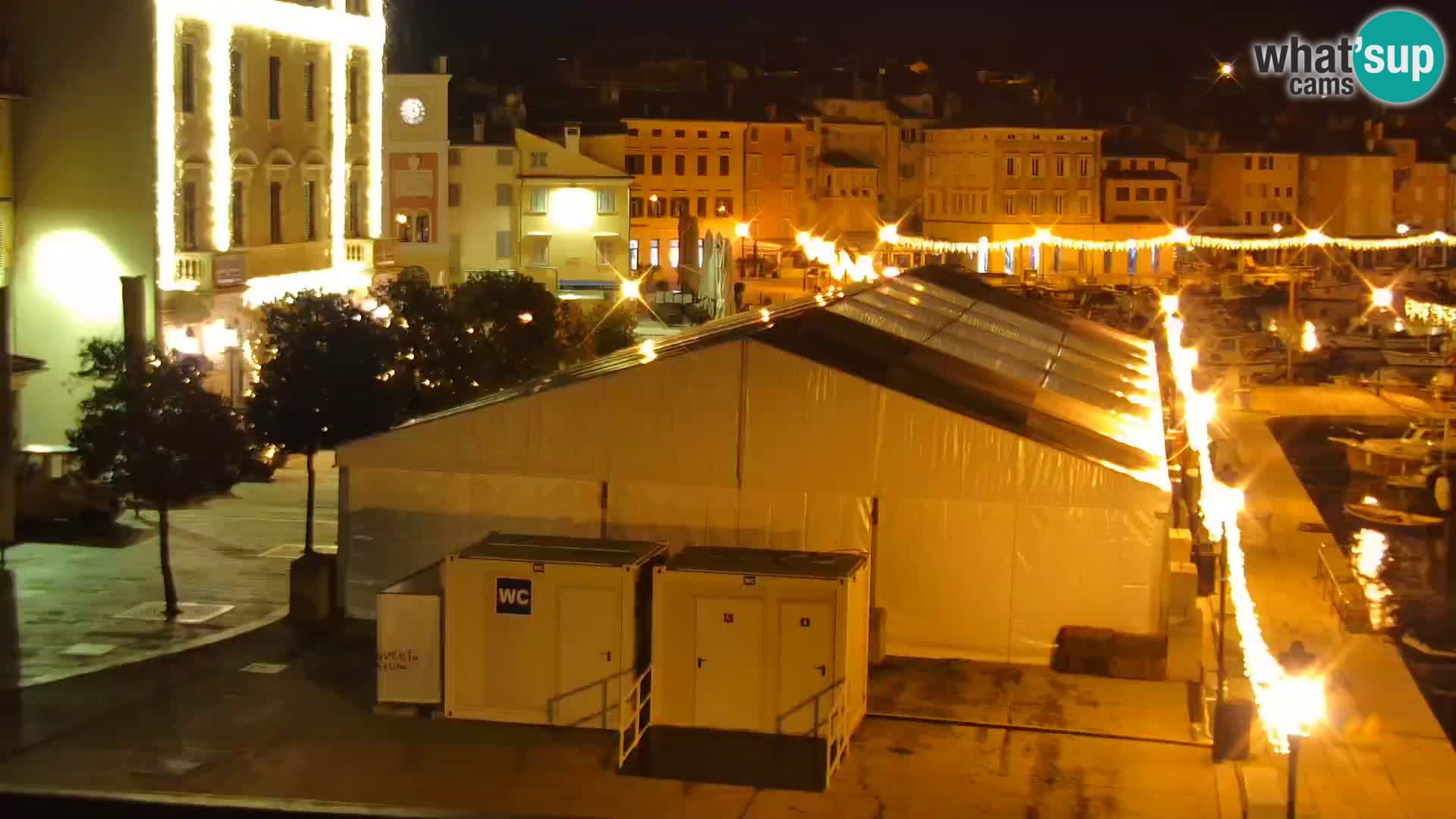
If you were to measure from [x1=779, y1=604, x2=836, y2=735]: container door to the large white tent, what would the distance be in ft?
8.31

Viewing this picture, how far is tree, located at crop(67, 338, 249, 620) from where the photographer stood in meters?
18.0

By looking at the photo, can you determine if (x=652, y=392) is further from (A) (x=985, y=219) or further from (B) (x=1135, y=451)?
(A) (x=985, y=219)

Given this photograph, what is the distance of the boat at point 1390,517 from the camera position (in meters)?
28.0

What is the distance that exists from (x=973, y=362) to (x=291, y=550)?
24.9 ft

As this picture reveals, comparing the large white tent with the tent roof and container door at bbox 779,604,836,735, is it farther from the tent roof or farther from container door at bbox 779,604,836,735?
container door at bbox 779,604,836,735

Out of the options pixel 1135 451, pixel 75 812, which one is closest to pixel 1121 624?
pixel 1135 451

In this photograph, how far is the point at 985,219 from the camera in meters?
85.4

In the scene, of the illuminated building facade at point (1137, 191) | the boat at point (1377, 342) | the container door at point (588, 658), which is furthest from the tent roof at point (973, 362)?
the illuminated building facade at point (1137, 191)

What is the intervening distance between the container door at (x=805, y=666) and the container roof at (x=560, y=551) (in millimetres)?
1204

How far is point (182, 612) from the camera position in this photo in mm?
17844

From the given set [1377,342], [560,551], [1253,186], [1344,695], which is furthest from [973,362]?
[1253,186]

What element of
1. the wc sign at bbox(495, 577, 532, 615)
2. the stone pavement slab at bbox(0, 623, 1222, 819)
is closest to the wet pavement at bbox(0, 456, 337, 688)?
the stone pavement slab at bbox(0, 623, 1222, 819)

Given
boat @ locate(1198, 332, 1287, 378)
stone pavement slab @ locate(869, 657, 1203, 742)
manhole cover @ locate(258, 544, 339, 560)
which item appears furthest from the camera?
boat @ locate(1198, 332, 1287, 378)

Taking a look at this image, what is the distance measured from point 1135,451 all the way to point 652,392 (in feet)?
13.9
